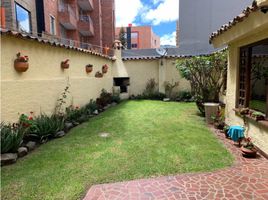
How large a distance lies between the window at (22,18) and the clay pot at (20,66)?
6301 millimetres

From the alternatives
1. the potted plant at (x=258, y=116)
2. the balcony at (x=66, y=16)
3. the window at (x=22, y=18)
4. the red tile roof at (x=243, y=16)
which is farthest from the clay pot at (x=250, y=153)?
the balcony at (x=66, y=16)

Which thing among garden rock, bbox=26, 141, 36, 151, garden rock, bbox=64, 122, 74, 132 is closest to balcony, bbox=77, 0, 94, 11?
garden rock, bbox=64, 122, 74, 132

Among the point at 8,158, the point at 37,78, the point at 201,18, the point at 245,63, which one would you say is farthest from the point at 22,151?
the point at 201,18

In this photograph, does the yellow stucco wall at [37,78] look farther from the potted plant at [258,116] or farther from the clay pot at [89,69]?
the potted plant at [258,116]

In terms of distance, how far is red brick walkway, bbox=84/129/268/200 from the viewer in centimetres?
346

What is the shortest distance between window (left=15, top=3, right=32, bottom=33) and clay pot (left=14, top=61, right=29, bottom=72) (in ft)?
20.7

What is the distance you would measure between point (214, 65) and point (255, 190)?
6.87m

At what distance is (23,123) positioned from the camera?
18.9 ft

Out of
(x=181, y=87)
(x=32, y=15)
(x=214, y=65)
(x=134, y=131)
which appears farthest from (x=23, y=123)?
(x=181, y=87)

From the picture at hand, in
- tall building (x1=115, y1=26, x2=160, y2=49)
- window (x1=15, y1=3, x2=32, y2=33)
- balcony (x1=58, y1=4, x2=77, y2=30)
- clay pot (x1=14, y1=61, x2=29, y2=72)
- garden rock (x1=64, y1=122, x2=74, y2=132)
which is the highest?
tall building (x1=115, y1=26, x2=160, y2=49)

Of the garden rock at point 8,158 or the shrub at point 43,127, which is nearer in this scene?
the garden rock at point 8,158

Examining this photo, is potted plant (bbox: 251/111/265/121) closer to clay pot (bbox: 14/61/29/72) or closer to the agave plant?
the agave plant

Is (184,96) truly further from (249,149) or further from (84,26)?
(84,26)

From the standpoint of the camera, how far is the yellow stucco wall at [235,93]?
5.00 metres
